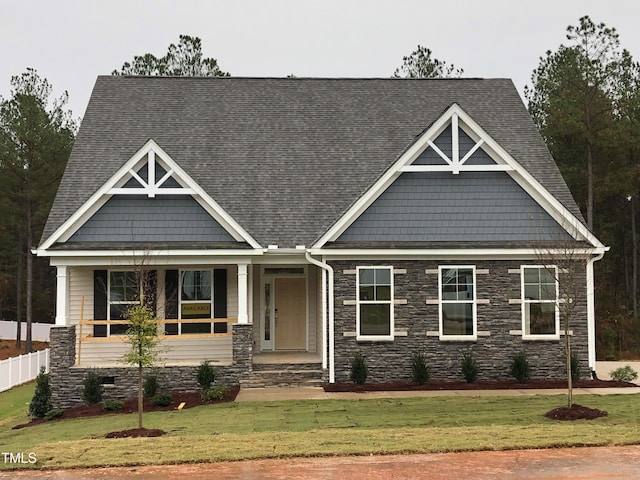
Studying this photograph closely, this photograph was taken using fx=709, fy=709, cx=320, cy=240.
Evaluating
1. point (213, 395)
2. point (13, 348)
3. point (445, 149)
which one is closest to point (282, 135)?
point (445, 149)

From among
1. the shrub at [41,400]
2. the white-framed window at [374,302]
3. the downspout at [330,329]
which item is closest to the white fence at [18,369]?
the shrub at [41,400]

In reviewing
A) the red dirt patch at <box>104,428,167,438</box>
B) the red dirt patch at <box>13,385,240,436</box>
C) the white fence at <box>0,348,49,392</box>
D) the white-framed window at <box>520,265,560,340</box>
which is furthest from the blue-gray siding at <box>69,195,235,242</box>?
the white fence at <box>0,348,49,392</box>

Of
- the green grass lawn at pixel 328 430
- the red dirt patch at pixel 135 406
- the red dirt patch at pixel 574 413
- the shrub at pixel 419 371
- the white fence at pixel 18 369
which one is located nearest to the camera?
the green grass lawn at pixel 328 430

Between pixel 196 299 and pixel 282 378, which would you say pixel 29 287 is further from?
pixel 282 378

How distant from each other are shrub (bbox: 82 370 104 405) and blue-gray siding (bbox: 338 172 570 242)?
22.3ft

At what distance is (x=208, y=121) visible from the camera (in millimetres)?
22516

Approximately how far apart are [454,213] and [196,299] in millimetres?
7197

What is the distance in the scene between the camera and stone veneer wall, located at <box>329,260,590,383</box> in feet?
57.4

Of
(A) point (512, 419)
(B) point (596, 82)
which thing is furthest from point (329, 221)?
(B) point (596, 82)

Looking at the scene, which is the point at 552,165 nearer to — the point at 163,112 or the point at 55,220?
the point at 163,112

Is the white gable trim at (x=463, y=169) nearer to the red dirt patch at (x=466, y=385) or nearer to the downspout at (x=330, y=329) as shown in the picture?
the downspout at (x=330, y=329)

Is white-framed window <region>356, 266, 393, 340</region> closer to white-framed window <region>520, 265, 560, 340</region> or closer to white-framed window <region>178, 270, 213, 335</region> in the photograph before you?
white-framed window <region>520, 265, 560, 340</region>

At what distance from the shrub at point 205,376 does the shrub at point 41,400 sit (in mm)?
3538

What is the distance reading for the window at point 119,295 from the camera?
735 inches
